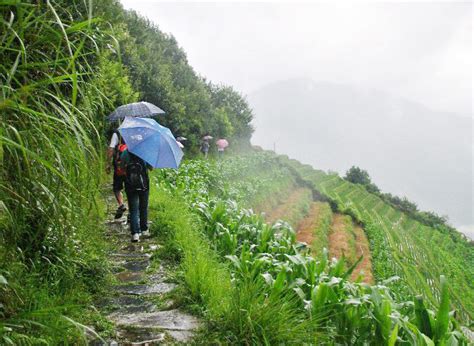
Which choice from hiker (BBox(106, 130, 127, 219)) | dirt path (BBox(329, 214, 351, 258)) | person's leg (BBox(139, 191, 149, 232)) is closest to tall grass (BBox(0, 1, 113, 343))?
person's leg (BBox(139, 191, 149, 232))

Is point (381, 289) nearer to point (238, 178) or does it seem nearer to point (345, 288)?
point (345, 288)

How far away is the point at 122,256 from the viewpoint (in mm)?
4648

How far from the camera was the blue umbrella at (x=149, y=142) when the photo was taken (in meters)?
4.98

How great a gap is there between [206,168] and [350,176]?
3683cm

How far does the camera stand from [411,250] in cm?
2656

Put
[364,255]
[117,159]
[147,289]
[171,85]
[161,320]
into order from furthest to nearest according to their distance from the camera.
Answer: [364,255] < [171,85] < [117,159] < [147,289] < [161,320]

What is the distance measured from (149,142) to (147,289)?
1975 mm

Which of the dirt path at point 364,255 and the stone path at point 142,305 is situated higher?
the stone path at point 142,305

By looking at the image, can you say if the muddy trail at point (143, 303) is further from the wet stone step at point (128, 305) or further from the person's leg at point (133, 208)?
the person's leg at point (133, 208)

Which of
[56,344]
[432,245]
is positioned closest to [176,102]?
[56,344]

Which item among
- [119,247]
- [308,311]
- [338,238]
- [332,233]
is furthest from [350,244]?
[308,311]

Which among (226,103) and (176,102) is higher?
(226,103)

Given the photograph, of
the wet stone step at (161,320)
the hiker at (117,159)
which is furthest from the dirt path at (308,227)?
the wet stone step at (161,320)

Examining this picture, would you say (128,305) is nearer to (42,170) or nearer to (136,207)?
(42,170)
